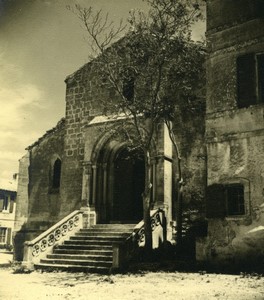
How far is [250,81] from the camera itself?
40.9 ft

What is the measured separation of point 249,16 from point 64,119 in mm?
10816

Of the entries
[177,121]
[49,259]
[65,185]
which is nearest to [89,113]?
[65,185]

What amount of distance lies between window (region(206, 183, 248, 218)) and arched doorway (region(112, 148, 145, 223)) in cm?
532

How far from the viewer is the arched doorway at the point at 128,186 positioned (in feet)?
56.8

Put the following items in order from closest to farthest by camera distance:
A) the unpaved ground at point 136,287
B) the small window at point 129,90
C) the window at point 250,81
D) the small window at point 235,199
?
1. the unpaved ground at point 136,287
2. the small window at point 235,199
3. the window at point 250,81
4. the small window at point 129,90

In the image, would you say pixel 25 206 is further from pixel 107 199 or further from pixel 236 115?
pixel 236 115

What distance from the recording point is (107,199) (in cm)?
1738

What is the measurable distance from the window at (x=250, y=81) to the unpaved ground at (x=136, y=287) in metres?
5.36

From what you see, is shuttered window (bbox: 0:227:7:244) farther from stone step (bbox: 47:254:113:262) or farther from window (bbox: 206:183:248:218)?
window (bbox: 206:183:248:218)

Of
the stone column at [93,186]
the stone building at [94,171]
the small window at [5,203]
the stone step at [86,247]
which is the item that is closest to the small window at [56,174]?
the stone building at [94,171]

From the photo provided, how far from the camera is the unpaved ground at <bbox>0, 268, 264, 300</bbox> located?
8047 millimetres

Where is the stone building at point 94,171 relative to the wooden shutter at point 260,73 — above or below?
below

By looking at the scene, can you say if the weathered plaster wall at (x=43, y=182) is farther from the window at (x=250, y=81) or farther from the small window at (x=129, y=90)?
the window at (x=250, y=81)

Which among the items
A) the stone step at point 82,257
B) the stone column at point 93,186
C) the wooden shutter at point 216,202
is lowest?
the stone step at point 82,257
